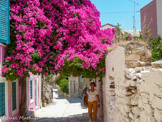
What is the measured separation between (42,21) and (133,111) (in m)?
4.85

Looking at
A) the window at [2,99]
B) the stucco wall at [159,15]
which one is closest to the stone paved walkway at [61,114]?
the window at [2,99]

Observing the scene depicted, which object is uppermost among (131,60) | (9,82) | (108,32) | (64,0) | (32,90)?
(64,0)

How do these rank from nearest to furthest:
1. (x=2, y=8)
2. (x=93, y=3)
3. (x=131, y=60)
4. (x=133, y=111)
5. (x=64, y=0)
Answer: (x=133, y=111) → (x=131, y=60) → (x=2, y=8) → (x=64, y=0) → (x=93, y=3)

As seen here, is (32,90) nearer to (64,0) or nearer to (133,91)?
(64,0)

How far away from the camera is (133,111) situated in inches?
146

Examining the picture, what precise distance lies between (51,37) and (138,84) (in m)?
4.82

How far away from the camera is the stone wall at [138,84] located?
8.96ft

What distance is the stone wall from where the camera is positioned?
273cm

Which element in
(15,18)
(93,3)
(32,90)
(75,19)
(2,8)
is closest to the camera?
(2,8)

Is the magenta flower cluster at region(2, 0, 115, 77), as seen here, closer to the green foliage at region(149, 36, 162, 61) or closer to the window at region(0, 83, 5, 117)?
the window at region(0, 83, 5, 117)

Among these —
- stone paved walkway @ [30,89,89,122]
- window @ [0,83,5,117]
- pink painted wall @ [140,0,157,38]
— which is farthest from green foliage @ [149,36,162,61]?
window @ [0,83,5,117]

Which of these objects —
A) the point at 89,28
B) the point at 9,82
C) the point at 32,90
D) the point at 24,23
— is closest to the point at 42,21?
the point at 24,23

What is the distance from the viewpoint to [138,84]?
11.3 feet

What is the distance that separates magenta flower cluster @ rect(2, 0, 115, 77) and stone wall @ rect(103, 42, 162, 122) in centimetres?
216
